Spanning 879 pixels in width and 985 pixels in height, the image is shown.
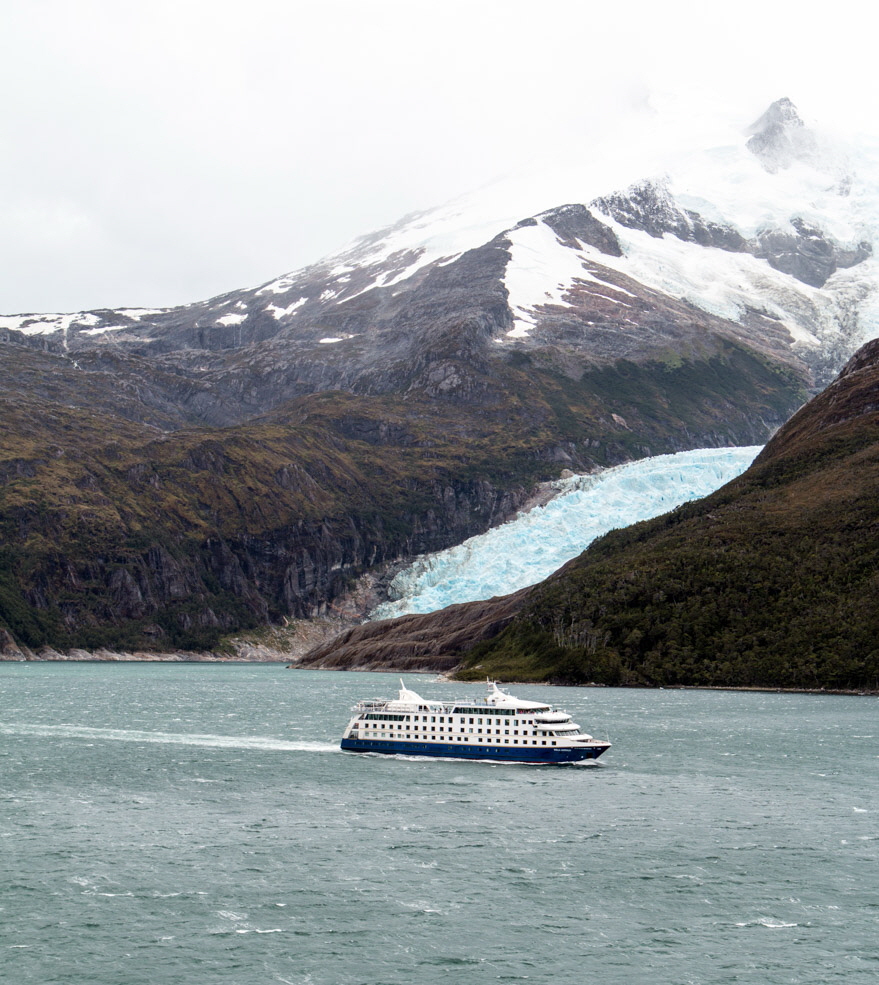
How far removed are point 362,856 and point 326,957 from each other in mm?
18867

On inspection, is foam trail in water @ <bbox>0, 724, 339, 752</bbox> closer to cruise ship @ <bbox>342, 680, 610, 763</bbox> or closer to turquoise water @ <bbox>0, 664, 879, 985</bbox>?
turquoise water @ <bbox>0, 664, 879, 985</bbox>

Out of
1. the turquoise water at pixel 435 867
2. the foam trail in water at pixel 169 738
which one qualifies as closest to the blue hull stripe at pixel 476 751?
the turquoise water at pixel 435 867

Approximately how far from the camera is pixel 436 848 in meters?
79.8

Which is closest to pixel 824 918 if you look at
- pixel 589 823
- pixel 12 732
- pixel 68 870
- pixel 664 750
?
pixel 589 823

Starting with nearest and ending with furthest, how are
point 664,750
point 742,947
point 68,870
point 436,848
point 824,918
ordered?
1. point 742,947
2. point 824,918
3. point 68,870
4. point 436,848
5. point 664,750

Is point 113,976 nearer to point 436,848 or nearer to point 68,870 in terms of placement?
point 68,870

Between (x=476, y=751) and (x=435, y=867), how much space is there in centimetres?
4699

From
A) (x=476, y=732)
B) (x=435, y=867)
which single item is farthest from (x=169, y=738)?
(x=435, y=867)

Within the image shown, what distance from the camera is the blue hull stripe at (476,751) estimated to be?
118062mm

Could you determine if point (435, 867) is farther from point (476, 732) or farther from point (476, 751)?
point (476, 732)

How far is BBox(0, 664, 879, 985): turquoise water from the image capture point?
191 ft

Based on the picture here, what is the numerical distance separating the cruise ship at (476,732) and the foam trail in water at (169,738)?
19.5ft

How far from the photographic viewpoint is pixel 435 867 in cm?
7469

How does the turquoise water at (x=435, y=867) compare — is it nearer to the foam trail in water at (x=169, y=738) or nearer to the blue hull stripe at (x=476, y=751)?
the blue hull stripe at (x=476, y=751)
